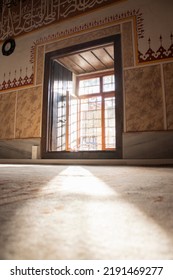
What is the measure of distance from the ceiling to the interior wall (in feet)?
4.80

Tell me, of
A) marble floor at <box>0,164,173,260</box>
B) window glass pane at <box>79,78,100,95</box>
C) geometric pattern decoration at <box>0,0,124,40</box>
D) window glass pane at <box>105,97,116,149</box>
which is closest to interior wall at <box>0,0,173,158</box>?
geometric pattern decoration at <box>0,0,124,40</box>

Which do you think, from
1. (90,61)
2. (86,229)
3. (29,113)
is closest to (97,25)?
(29,113)

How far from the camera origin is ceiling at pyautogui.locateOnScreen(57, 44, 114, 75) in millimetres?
6168

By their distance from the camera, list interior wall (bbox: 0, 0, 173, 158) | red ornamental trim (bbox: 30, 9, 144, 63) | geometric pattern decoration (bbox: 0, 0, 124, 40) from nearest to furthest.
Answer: interior wall (bbox: 0, 0, 173, 158), red ornamental trim (bbox: 30, 9, 144, 63), geometric pattern decoration (bbox: 0, 0, 124, 40)

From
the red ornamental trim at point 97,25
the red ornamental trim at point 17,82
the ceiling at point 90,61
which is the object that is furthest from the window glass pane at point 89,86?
the red ornamental trim at point 17,82

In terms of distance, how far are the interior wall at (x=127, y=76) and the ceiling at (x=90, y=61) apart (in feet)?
4.80

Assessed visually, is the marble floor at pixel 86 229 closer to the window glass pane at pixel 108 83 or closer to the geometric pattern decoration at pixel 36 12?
the geometric pattern decoration at pixel 36 12

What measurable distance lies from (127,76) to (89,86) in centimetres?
465

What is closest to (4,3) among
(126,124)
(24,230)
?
(126,124)

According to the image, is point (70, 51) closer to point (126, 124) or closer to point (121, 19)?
point (121, 19)

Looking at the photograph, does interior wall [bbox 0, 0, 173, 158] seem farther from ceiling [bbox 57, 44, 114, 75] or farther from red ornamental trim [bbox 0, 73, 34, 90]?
ceiling [bbox 57, 44, 114, 75]

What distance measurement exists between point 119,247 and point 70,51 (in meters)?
4.50
